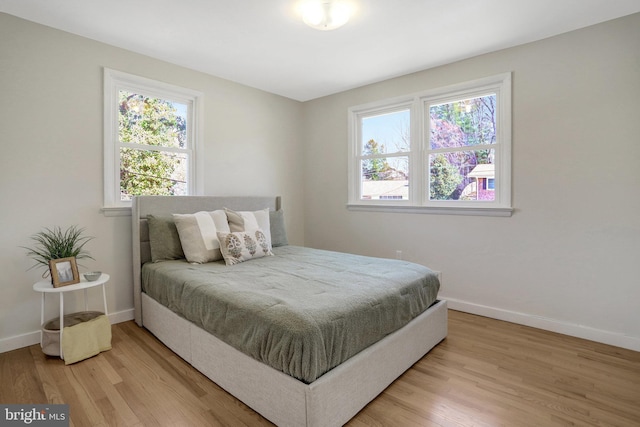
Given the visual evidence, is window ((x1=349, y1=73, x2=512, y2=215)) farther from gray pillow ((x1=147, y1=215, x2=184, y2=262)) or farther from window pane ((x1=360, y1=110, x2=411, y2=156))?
gray pillow ((x1=147, y1=215, x2=184, y2=262))

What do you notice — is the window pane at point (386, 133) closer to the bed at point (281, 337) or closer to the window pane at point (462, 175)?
the window pane at point (462, 175)

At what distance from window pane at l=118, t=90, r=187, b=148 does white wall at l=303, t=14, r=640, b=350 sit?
2476mm

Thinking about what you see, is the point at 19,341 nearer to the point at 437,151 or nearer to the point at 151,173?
the point at 151,173

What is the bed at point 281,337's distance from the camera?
1496mm

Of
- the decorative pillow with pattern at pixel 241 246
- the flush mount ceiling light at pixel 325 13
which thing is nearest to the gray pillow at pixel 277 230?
the decorative pillow with pattern at pixel 241 246

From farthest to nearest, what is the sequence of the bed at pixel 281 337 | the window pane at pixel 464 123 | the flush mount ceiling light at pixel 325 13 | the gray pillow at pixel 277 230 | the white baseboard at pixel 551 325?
the gray pillow at pixel 277 230 < the window pane at pixel 464 123 < the white baseboard at pixel 551 325 < the flush mount ceiling light at pixel 325 13 < the bed at pixel 281 337

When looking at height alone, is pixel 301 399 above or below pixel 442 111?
below

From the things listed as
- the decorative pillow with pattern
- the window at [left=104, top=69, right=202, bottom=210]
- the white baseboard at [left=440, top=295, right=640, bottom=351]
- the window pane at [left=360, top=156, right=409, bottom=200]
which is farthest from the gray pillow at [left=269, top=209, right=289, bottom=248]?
the white baseboard at [left=440, top=295, right=640, bottom=351]

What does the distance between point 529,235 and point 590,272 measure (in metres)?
0.50

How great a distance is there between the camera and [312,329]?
4.84ft

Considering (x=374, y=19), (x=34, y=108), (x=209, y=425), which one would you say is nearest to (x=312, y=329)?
(x=209, y=425)

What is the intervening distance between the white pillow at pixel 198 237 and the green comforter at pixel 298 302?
103 millimetres

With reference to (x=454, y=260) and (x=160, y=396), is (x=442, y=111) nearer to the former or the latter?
(x=454, y=260)

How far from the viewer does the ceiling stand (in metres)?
2.26
